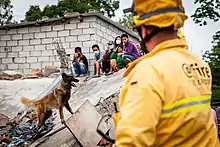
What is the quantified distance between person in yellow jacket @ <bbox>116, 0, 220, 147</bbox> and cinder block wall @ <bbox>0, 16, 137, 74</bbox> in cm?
1257

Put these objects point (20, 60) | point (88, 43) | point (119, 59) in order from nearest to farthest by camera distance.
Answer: point (119, 59), point (88, 43), point (20, 60)

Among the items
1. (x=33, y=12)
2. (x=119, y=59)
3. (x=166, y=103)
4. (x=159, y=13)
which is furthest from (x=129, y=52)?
(x=33, y=12)

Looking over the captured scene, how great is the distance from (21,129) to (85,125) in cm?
227

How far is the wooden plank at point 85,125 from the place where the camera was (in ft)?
25.1

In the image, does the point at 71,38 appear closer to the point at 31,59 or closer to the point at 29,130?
the point at 31,59

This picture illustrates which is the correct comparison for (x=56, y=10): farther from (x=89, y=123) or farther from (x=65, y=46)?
(x=89, y=123)

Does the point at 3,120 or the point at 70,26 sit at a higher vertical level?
the point at 70,26

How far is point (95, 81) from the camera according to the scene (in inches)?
447

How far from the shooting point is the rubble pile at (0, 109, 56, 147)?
878 centimetres

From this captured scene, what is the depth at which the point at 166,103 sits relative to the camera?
191cm

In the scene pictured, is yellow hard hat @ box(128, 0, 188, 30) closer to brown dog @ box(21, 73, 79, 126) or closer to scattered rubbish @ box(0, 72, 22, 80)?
brown dog @ box(21, 73, 79, 126)

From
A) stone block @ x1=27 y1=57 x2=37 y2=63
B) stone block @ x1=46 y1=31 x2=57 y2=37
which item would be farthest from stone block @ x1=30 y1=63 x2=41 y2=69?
stone block @ x1=46 y1=31 x2=57 y2=37

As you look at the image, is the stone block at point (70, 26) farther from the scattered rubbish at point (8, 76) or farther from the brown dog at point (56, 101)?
the brown dog at point (56, 101)

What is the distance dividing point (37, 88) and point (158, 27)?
10.2m
